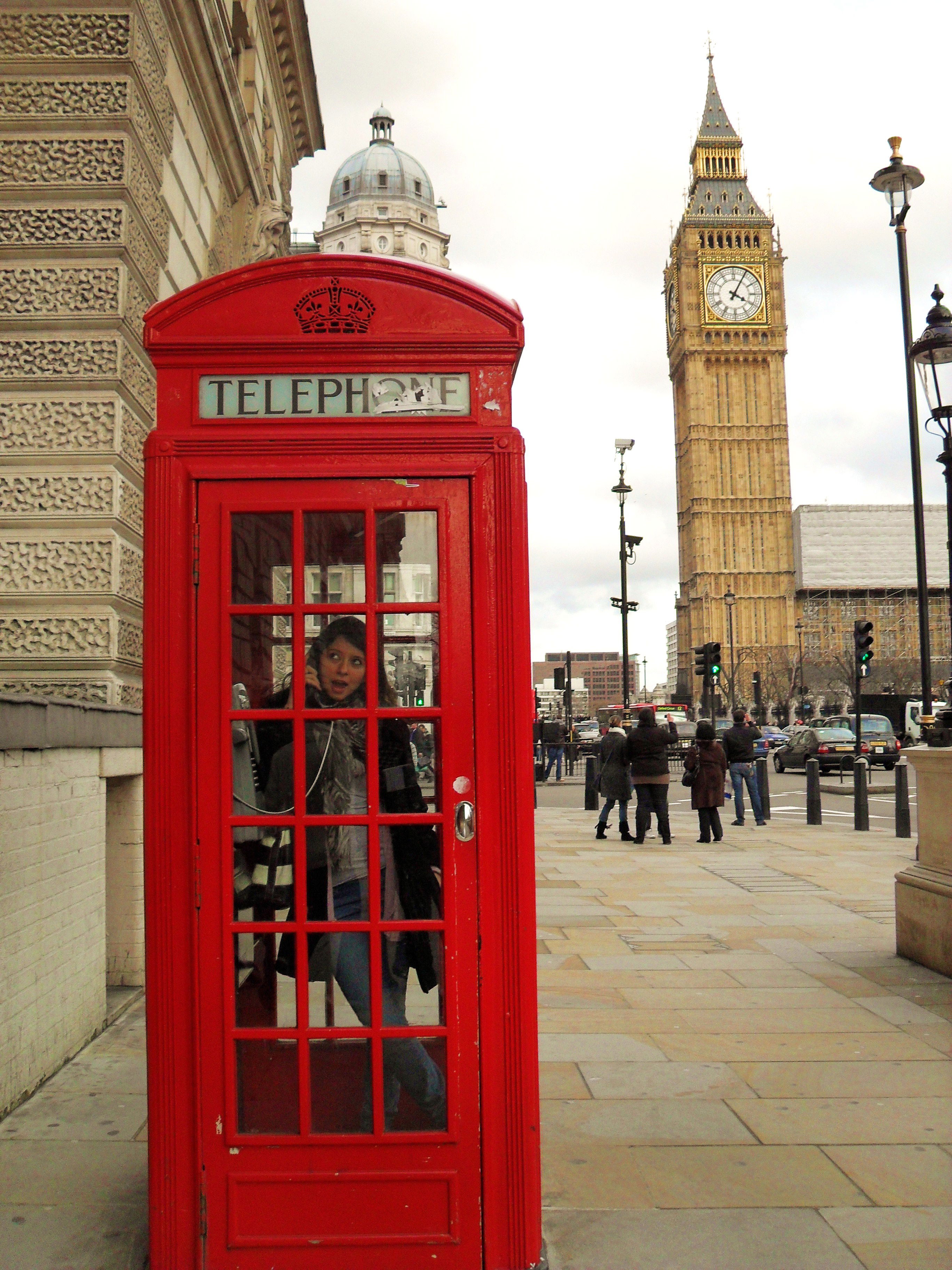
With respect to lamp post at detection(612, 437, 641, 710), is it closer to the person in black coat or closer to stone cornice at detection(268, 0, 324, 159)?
stone cornice at detection(268, 0, 324, 159)

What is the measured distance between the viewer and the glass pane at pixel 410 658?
3164 mm

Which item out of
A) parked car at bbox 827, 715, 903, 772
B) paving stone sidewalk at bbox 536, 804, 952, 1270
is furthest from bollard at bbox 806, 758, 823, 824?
parked car at bbox 827, 715, 903, 772

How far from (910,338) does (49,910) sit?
1284cm

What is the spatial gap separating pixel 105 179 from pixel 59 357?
1.05 metres

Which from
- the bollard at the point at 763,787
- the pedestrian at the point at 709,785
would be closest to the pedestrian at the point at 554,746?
the bollard at the point at 763,787

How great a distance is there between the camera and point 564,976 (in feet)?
22.4

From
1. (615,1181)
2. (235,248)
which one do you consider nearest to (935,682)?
(235,248)

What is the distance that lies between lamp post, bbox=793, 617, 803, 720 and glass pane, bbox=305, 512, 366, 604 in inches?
3053

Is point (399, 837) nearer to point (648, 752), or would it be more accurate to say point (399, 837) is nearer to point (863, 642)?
point (648, 752)

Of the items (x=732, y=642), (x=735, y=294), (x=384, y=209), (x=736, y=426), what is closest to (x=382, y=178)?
(x=384, y=209)

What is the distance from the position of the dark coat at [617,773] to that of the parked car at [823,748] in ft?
49.2

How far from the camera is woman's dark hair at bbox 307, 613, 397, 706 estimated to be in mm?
3154

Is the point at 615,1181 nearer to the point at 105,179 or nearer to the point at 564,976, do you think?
the point at 564,976

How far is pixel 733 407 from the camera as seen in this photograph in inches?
4306
